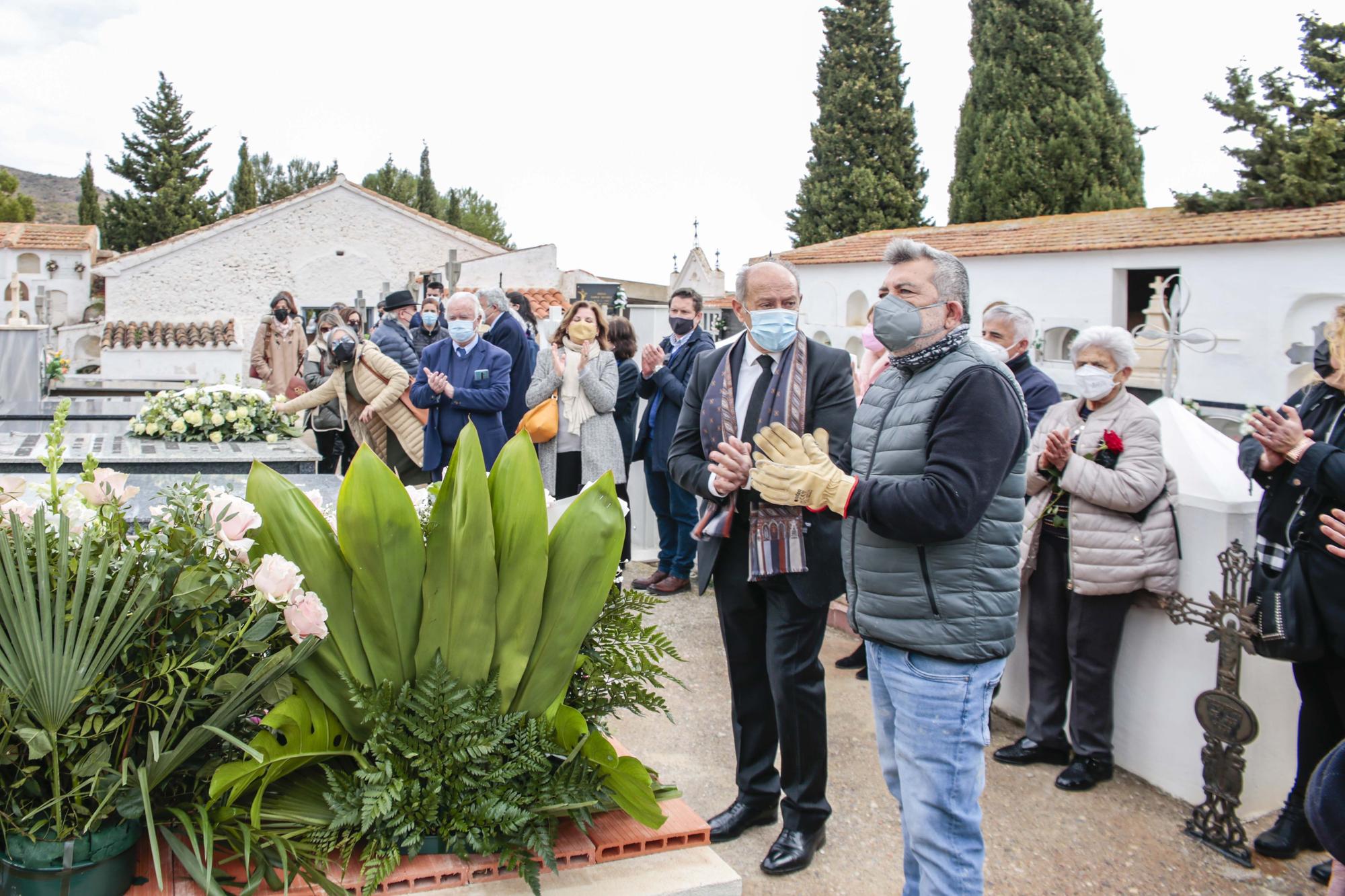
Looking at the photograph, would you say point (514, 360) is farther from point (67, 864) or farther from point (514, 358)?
point (67, 864)

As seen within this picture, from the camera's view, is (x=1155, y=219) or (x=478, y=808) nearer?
(x=478, y=808)

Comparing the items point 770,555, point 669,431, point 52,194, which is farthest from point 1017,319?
point 52,194

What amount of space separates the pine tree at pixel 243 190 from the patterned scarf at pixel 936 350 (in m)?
55.5

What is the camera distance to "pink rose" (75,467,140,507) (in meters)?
2.04

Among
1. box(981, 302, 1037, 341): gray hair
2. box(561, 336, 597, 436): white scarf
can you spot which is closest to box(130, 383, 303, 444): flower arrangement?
box(561, 336, 597, 436): white scarf

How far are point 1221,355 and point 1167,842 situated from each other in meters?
13.3

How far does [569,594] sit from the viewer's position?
2.12 metres

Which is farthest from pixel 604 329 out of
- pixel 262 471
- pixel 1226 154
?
pixel 1226 154

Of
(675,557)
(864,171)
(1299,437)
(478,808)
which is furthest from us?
(864,171)

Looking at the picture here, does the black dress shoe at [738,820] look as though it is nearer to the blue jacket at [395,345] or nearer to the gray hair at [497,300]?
the gray hair at [497,300]

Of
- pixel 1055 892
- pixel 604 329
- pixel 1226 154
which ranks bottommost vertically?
pixel 1055 892

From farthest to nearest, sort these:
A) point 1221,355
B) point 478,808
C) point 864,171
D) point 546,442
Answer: point 864,171 → point 1221,355 → point 546,442 → point 478,808

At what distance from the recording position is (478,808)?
200cm

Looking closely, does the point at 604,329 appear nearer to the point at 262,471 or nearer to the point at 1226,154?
the point at 262,471
